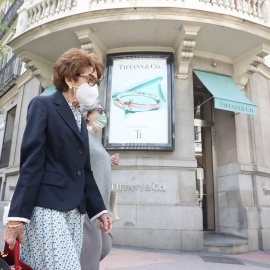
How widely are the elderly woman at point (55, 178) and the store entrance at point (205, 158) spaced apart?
Result: 6905 mm

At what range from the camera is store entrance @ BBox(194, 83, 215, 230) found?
26.6 feet

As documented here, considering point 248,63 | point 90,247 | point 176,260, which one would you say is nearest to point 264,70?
point 248,63

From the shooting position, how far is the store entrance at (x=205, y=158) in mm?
8102

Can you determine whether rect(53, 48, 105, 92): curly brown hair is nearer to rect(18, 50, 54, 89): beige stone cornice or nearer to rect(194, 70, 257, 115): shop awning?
rect(194, 70, 257, 115): shop awning

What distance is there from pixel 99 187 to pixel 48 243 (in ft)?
3.51

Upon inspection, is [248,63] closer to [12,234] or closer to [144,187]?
[144,187]

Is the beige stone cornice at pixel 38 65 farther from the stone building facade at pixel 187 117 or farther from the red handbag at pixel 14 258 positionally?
the red handbag at pixel 14 258

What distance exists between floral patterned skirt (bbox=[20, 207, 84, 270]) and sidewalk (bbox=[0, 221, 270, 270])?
3.04 m

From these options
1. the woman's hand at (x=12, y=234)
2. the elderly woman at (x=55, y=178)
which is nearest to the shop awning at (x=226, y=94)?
the elderly woman at (x=55, y=178)

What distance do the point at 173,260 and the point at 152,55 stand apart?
5395 mm

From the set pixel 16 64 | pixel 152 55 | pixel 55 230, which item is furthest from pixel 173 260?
pixel 16 64

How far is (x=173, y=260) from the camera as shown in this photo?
5.07 metres

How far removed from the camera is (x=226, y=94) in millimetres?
Answer: 7262

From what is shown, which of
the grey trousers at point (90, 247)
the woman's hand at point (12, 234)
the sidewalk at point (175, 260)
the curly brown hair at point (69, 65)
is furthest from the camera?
the sidewalk at point (175, 260)
